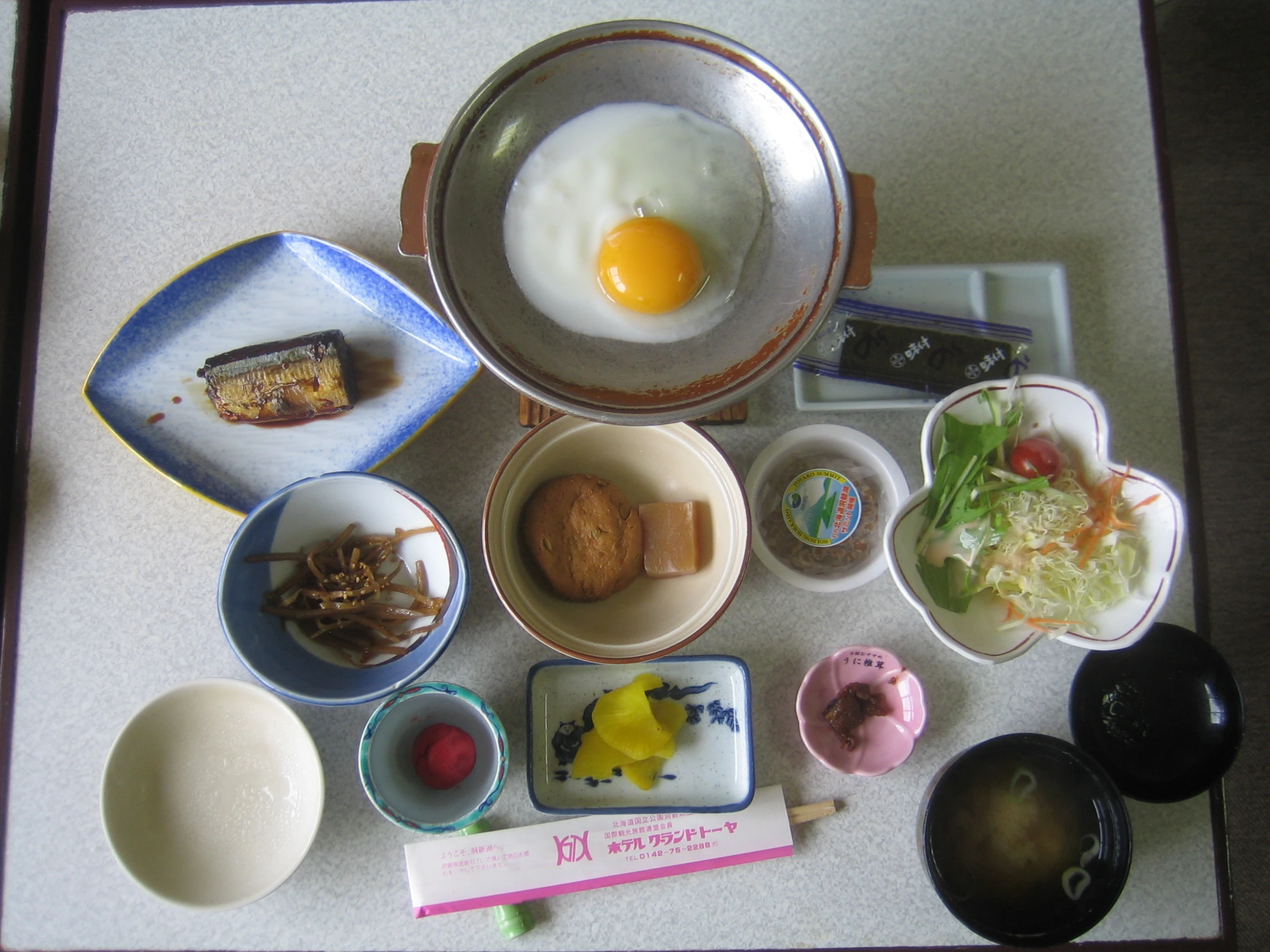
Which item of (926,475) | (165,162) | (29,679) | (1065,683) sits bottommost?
(1065,683)

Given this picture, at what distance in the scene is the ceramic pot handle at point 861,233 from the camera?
3.40ft

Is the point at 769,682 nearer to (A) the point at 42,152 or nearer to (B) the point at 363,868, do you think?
(B) the point at 363,868

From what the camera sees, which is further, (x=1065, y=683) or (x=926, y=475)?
(x=1065, y=683)

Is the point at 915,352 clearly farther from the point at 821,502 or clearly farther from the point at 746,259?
the point at 746,259

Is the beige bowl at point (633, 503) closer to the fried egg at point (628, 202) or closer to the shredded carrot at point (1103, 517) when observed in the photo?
the fried egg at point (628, 202)

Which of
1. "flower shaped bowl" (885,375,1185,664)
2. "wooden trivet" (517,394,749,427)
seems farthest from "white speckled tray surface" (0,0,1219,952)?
"flower shaped bowl" (885,375,1185,664)

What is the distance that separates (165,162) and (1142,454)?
7.00ft

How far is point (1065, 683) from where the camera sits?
1483 mm

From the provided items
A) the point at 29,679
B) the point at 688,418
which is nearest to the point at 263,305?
the point at 29,679

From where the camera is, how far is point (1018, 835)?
1369 millimetres

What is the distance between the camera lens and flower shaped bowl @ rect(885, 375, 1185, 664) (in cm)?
126

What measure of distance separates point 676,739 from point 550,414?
0.66m

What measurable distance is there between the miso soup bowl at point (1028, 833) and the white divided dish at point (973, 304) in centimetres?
68

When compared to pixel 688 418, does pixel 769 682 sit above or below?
below
